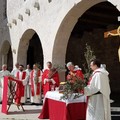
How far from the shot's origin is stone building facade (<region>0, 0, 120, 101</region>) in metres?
10.1

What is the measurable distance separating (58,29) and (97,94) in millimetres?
4617

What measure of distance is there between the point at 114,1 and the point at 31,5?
209 inches

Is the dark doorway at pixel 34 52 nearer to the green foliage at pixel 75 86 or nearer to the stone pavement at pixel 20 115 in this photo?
the stone pavement at pixel 20 115

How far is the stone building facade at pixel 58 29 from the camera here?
10.1 m

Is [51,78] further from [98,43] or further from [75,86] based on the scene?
[98,43]

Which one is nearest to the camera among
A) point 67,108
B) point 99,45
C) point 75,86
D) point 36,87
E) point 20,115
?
point 75,86

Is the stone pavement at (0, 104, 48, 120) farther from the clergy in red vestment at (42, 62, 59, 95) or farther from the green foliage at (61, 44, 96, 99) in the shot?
the green foliage at (61, 44, 96, 99)

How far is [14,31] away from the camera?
46.5 ft

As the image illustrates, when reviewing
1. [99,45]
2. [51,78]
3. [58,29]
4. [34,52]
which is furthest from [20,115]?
[34,52]

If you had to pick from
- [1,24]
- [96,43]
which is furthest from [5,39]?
[96,43]

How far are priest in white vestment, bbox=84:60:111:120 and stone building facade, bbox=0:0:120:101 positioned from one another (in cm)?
245

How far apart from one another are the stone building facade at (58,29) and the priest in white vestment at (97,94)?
8.02ft

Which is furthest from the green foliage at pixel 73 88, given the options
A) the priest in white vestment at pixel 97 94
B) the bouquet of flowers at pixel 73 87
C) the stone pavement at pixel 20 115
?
the stone pavement at pixel 20 115

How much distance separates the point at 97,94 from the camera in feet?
19.5
